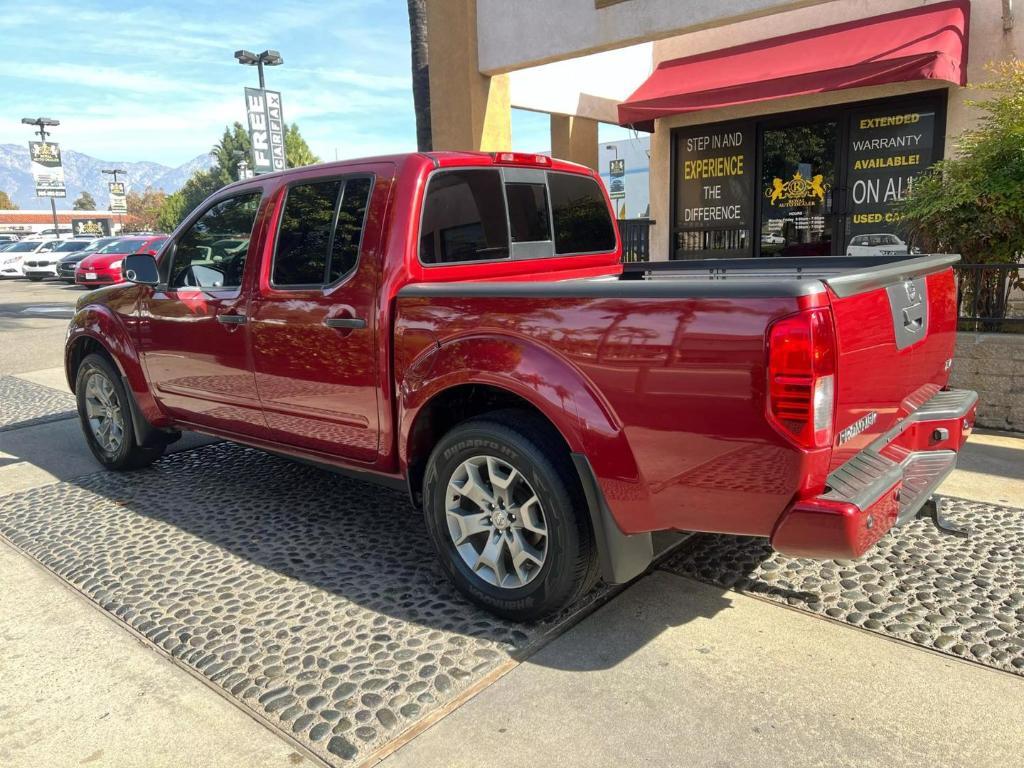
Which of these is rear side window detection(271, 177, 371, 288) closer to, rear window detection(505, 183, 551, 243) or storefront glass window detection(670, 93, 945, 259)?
rear window detection(505, 183, 551, 243)

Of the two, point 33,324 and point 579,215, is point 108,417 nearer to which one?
point 579,215

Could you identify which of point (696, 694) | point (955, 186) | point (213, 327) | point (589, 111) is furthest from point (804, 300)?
point (589, 111)

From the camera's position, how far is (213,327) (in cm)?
453

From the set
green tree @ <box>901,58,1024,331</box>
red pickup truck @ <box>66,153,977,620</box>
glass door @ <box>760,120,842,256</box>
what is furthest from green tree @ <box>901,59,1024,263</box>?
glass door @ <box>760,120,842,256</box>

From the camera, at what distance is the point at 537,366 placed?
121 inches

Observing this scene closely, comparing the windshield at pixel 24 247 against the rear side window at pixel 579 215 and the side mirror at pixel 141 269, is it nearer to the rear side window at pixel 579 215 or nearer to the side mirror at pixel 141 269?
the side mirror at pixel 141 269

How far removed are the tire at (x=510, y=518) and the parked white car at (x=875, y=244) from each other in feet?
26.9

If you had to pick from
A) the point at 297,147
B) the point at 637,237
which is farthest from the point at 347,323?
the point at 297,147

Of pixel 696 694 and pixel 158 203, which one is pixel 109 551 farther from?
pixel 158 203

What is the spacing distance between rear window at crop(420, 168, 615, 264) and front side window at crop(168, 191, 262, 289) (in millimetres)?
1186

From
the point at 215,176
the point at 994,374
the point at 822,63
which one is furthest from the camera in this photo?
the point at 215,176

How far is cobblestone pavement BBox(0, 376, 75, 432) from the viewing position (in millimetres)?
7496

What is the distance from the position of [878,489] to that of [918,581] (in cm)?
116

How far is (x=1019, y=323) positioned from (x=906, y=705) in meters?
4.46
